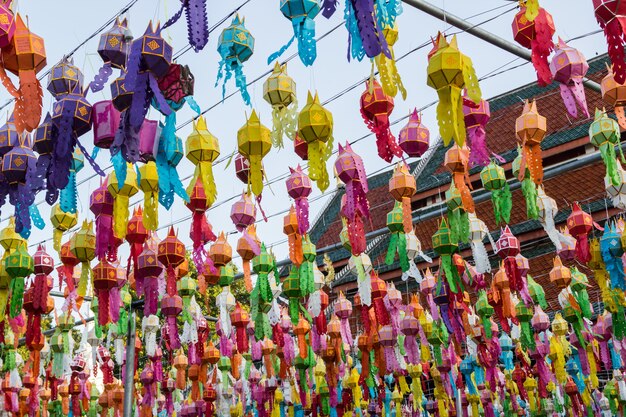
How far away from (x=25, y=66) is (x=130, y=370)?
695 cm

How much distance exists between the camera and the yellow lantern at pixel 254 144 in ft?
17.6

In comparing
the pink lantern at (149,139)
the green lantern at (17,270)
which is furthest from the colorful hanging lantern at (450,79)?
the green lantern at (17,270)

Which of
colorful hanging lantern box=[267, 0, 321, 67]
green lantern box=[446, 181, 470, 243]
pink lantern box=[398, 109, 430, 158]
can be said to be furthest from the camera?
green lantern box=[446, 181, 470, 243]

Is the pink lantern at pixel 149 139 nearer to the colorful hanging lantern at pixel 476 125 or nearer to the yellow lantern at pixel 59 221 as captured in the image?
the colorful hanging lantern at pixel 476 125

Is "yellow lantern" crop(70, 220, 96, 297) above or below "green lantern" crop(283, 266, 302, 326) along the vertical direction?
above

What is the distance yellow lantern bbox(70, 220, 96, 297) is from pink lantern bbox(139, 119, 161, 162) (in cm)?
259

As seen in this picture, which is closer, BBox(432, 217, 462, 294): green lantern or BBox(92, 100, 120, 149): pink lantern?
BBox(92, 100, 120, 149): pink lantern

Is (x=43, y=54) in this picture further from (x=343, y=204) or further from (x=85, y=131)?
(x=343, y=204)

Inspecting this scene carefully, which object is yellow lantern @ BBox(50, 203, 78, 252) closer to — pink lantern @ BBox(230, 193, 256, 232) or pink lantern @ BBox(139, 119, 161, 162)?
pink lantern @ BBox(230, 193, 256, 232)

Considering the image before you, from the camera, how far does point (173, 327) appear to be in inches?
340

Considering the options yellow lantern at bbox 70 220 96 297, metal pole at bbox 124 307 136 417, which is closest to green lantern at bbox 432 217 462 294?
yellow lantern at bbox 70 220 96 297

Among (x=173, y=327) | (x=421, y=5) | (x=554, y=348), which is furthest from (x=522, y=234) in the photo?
(x=421, y=5)

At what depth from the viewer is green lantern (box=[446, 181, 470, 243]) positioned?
276 inches

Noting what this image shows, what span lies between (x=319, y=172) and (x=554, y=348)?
7064mm
